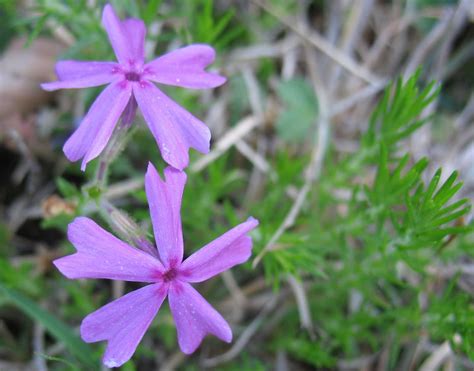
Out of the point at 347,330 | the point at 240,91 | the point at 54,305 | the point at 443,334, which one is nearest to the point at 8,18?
the point at 240,91

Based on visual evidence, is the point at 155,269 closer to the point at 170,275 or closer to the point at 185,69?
the point at 170,275

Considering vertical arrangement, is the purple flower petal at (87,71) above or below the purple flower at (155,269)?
above

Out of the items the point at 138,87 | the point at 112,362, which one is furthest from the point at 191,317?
the point at 138,87

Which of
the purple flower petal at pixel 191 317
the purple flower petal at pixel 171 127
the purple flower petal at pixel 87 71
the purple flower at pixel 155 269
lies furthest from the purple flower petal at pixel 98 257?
the purple flower petal at pixel 87 71

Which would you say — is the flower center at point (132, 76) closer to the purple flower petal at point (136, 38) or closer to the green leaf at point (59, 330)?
the purple flower petal at point (136, 38)

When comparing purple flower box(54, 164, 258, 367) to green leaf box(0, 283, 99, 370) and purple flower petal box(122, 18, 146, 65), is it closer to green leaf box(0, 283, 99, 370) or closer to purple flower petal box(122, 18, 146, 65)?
purple flower petal box(122, 18, 146, 65)

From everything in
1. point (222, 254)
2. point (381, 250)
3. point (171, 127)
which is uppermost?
point (171, 127)
